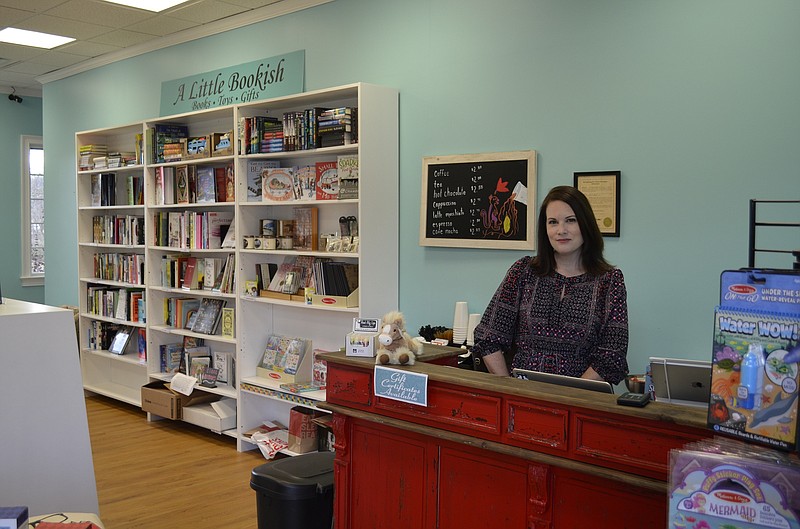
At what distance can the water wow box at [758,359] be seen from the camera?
1.58 metres

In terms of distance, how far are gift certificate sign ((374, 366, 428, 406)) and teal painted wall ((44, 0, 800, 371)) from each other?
54.7 inches

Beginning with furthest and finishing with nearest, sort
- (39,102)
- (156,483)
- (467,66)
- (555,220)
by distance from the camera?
(39,102), (156,483), (467,66), (555,220)

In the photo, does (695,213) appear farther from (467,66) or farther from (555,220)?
(467,66)

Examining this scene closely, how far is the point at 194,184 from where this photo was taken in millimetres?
5883

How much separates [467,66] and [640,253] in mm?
1512

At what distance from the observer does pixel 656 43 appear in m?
3.53

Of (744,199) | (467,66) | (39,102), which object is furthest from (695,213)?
(39,102)

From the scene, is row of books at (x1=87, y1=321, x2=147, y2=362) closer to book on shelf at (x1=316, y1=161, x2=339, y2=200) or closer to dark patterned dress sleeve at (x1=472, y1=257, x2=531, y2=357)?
book on shelf at (x1=316, y1=161, x2=339, y2=200)

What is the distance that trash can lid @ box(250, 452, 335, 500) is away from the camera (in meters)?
3.27

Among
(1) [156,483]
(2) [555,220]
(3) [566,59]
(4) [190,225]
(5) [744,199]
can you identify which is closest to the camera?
(2) [555,220]

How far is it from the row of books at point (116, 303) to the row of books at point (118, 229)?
0.46 metres

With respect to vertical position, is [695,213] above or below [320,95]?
below

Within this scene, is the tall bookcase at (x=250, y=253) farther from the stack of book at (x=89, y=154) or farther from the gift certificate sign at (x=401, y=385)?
the gift certificate sign at (x=401, y=385)

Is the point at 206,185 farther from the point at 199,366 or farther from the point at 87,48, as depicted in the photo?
the point at 87,48
